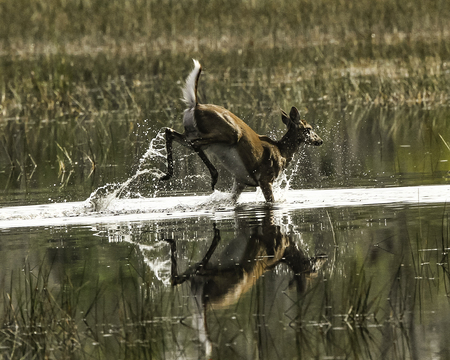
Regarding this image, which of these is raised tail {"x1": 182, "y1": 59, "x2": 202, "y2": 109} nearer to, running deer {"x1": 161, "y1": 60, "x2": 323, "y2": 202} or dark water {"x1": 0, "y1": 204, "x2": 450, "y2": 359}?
running deer {"x1": 161, "y1": 60, "x2": 323, "y2": 202}

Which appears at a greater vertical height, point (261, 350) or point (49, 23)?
point (49, 23)

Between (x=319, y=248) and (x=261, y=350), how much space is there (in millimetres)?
2325

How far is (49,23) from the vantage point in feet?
87.2

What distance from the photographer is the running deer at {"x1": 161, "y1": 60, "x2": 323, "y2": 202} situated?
914cm

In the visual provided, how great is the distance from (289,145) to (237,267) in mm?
3442

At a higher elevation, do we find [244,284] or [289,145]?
[289,145]

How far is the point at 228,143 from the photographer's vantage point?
9234 mm

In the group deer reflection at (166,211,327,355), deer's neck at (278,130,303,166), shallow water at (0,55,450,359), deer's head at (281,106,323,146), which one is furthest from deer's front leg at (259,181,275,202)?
deer reflection at (166,211,327,355)

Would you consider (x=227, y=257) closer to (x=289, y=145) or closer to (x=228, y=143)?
(x=228, y=143)

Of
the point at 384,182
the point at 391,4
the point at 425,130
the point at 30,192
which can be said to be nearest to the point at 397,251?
the point at 384,182

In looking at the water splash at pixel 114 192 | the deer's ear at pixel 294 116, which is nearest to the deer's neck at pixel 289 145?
the deer's ear at pixel 294 116

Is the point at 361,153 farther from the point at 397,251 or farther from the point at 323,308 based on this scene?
the point at 323,308

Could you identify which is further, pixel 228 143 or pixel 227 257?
pixel 228 143

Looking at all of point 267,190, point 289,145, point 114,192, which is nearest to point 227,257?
point 267,190
